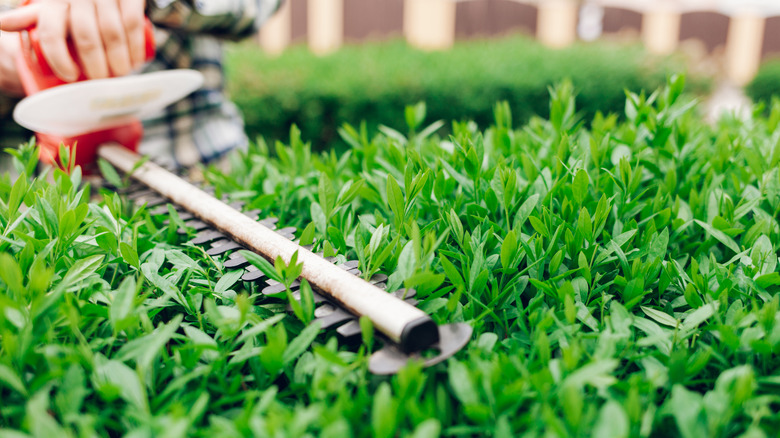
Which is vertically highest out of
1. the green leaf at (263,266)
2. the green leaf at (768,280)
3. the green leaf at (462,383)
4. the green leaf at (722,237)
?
the green leaf at (263,266)

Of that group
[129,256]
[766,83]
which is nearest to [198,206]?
[129,256]

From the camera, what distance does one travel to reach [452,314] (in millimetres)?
896

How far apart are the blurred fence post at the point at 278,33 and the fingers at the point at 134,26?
9.89 m

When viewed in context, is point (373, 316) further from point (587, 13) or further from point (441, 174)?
point (587, 13)

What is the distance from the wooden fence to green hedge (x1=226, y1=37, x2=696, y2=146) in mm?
2412

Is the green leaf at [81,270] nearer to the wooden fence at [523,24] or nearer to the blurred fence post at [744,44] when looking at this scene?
the wooden fence at [523,24]

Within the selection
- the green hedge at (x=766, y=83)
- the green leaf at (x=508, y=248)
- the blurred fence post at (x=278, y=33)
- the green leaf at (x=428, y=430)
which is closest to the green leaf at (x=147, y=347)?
the green leaf at (x=428, y=430)

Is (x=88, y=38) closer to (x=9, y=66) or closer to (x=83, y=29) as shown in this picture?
(x=83, y=29)

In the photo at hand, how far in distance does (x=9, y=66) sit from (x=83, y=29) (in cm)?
36

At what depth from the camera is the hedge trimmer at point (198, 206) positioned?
0.79 meters

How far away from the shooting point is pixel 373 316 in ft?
2.64

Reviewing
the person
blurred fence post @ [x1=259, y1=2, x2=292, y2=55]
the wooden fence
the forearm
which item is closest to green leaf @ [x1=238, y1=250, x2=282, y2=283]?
the person

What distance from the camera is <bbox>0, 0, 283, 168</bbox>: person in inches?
55.2

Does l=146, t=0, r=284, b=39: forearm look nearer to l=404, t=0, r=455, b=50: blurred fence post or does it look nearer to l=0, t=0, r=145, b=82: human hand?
l=0, t=0, r=145, b=82: human hand
